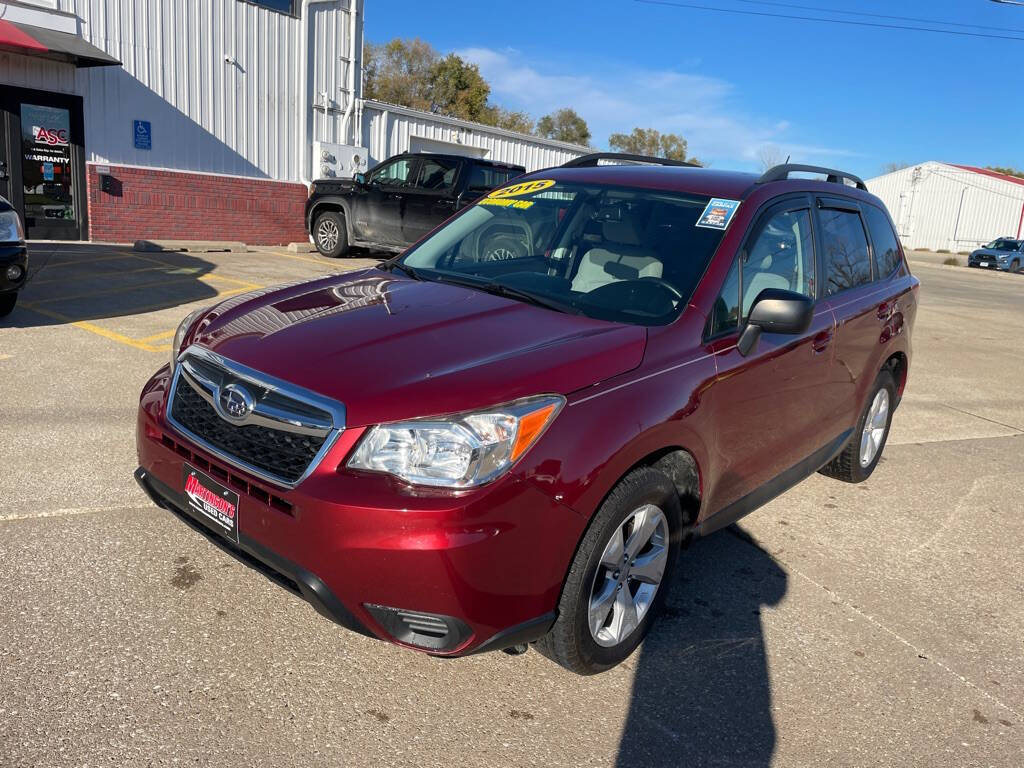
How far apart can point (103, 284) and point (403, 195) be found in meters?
5.44

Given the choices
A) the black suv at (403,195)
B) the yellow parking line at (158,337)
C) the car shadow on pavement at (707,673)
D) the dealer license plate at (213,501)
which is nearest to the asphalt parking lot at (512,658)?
the car shadow on pavement at (707,673)

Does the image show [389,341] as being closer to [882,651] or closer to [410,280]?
[410,280]

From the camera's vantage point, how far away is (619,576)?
291 centimetres

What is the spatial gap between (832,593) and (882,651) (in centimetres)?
47

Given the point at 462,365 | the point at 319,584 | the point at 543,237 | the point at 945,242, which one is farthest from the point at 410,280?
the point at 945,242

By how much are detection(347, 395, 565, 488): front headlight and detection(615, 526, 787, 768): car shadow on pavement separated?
1.03m

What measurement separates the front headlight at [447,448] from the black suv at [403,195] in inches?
446

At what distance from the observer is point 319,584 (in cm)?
249

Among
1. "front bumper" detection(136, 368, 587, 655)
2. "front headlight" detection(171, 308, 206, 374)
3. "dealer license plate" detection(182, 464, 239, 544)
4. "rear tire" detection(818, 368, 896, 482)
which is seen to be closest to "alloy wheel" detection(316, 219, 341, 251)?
"rear tire" detection(818, 368, 896, 482)

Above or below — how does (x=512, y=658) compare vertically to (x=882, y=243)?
below

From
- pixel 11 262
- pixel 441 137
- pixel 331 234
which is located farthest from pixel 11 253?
pixel 441 137

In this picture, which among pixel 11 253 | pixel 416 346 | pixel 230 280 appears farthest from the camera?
pixel 230 280

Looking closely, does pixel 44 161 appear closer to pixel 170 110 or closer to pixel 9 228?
pixel 170 110

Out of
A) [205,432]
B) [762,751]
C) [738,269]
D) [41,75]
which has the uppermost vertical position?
[41,75]
